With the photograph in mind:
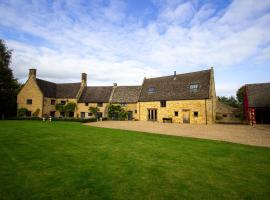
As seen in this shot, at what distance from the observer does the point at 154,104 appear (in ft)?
131

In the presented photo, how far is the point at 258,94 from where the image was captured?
34.5 meters

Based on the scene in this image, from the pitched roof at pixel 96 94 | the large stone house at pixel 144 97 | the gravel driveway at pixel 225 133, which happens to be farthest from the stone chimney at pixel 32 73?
the gravel driveway at pixel 225 133

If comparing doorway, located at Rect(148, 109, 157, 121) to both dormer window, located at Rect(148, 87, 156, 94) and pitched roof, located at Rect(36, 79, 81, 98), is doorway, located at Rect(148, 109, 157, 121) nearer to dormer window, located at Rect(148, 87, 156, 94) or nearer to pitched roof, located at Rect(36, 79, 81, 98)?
dormer window, located at Rect(148, 87, 156, 94)

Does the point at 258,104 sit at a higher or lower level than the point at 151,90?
lower

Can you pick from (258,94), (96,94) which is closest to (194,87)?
(258,94)

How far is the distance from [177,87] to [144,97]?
777 centimetres

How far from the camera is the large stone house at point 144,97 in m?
34.7

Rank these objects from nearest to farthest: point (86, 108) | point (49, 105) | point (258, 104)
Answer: point (258, 104)
point (49, 105)
point (86, 108)

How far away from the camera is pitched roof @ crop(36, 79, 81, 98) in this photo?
45875 mm

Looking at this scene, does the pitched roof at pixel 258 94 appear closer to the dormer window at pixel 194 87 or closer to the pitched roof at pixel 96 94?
the dormer window at pixel 194 87

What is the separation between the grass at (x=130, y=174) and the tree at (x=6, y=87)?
119 ft

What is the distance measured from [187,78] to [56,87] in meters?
34.9

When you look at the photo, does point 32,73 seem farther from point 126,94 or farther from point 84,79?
point 126,94

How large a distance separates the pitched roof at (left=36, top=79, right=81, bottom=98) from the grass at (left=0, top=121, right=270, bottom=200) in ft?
125
